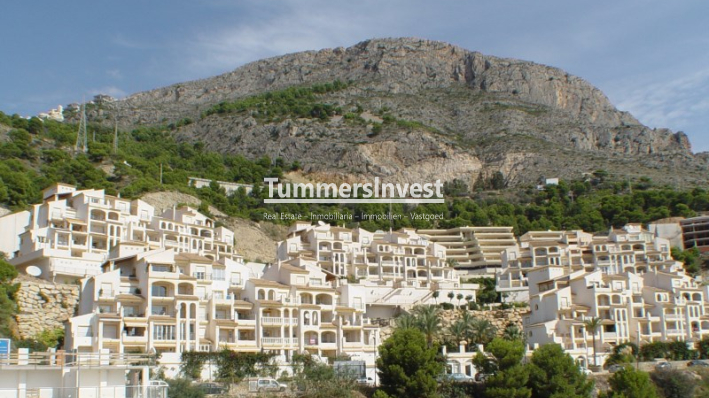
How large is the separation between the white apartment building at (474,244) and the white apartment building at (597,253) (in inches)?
314

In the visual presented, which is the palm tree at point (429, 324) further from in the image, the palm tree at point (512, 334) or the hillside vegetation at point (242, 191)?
the hillside vegetation at point (242, 191)

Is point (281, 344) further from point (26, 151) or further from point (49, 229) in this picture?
point (26, 151)

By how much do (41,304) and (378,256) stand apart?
39.7 m

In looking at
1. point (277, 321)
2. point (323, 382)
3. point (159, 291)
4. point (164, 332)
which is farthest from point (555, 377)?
point (159, 291)

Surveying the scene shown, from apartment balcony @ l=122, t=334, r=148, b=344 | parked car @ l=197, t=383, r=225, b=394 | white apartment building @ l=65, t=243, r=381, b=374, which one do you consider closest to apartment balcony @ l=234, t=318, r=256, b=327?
white apartment building @ l=65, t=243, r=381, b=374

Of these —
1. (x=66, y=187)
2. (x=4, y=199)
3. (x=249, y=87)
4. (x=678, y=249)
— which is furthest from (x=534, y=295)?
(x=249, y=87)

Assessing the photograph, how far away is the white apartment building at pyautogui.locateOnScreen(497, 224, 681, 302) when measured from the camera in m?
89.5

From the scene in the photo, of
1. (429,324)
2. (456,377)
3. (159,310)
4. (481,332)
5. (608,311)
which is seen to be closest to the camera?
(456,377)

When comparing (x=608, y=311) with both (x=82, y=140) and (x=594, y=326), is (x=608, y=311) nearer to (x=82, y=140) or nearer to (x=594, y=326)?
(x=594, y=326)

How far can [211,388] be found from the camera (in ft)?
140

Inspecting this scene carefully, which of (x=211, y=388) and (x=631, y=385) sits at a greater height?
(x=211, y=388)

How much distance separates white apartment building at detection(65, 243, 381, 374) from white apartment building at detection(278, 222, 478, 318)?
1584 centimetres

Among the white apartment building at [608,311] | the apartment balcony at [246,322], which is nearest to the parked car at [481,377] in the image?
the white apartment building at [608,311]

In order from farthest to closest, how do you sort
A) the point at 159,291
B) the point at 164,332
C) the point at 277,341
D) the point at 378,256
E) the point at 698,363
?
the point at 378,256, the point at 277,341, the point at 698,363, the point at 159,291, the point at 164,332
